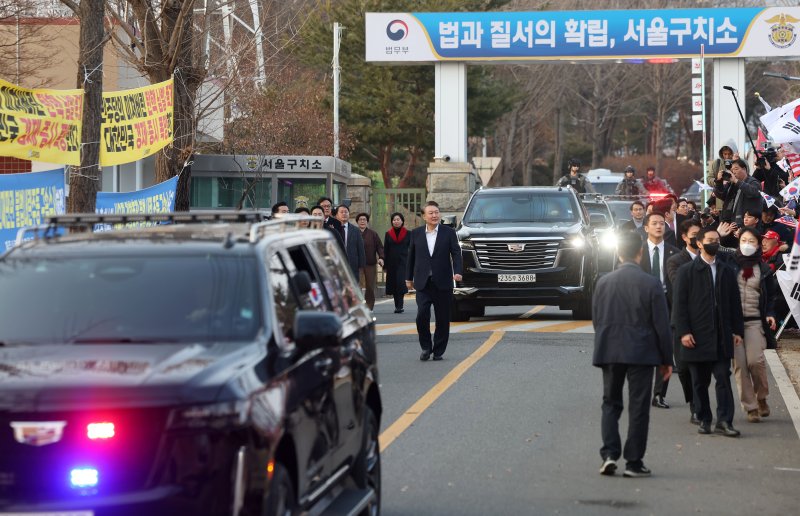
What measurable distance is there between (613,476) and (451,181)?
25.7 m

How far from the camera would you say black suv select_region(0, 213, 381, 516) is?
526 centimetres

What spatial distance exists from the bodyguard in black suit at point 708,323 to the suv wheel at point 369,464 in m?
4.20

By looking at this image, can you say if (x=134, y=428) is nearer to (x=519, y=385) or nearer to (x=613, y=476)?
(x=613, y=476)

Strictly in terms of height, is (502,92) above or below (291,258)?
above

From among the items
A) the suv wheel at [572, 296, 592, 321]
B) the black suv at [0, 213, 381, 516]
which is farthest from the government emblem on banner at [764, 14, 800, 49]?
the black suv at [0, 213, 381, 516]

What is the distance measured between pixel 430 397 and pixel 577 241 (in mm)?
9207

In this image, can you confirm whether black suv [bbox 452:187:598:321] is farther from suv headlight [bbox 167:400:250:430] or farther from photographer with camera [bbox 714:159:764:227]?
suv headlight [bbox 167:400:250:430]

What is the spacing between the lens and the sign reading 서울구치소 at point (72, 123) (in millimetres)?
14898

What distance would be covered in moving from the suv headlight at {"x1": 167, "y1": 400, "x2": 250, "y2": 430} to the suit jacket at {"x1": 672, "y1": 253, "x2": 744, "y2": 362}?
681 centimetres

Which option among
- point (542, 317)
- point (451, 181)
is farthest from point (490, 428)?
point (451, 181)

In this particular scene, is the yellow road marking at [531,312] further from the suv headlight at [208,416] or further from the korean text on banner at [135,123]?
the suv headlight at [208,416]

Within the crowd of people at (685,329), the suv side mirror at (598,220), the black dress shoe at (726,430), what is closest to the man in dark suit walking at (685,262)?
the crowd of people at (685,329)

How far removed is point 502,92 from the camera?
2346 inches

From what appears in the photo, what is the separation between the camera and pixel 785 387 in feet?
48.1
